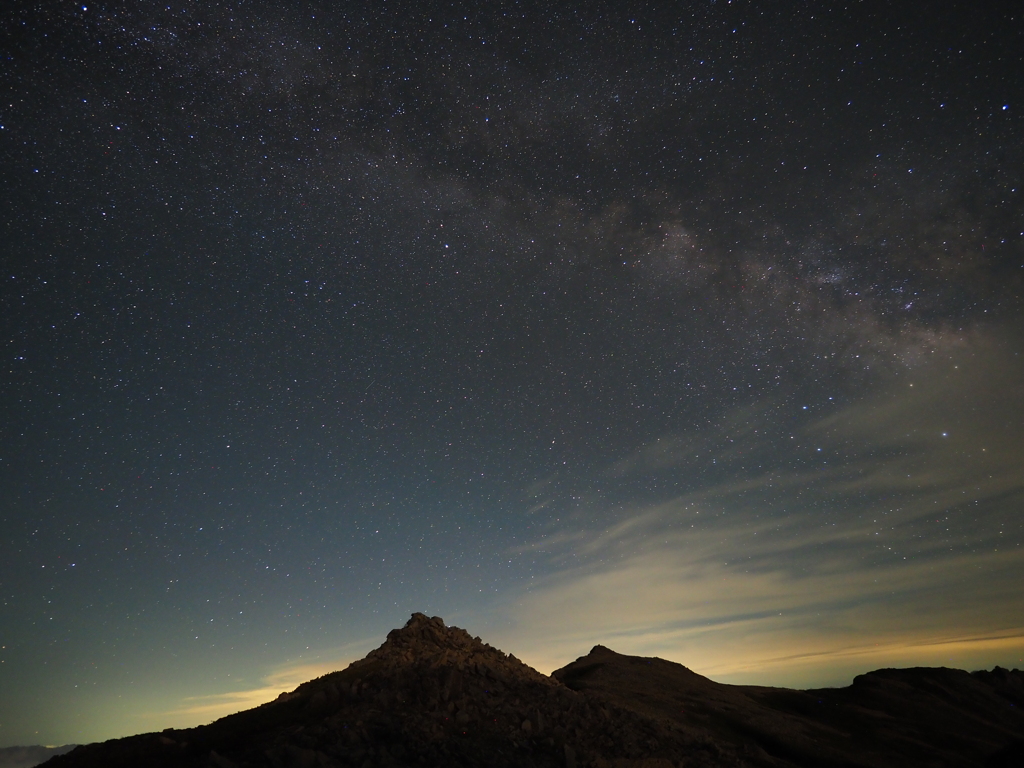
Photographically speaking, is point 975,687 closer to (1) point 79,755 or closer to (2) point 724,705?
(2) point 724,705

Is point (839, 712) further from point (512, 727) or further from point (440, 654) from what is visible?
point (512, 727)

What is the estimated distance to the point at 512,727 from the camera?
48.5ft

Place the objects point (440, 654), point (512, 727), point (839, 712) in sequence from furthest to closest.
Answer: point (839, 712) → point (440, 654) → point (512, 727)

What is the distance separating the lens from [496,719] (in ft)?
49.3

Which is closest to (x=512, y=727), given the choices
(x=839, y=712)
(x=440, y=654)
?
(x=440, y=654)

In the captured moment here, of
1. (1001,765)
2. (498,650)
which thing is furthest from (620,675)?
(1001,765)

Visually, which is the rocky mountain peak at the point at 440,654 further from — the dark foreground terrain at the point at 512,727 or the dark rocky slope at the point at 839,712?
the dark rocky slope at the point at 839,712

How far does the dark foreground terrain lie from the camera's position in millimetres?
12961

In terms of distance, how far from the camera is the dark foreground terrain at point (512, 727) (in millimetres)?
12961

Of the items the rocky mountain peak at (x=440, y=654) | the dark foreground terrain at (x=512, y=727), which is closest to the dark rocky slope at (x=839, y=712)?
the dark foreground terrain at (x=512, y=727)

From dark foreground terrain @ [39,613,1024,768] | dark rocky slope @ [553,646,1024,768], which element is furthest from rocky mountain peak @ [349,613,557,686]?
dark rocky slope @ [553,646,1024,768]

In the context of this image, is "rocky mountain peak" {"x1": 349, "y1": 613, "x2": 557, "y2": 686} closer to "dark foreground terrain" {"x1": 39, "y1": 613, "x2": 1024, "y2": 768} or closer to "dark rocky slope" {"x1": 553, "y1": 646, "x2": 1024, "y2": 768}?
"dark foreground terrain" {"x1": 39, "y1": 613, "x2": 1024, "y2": 768}

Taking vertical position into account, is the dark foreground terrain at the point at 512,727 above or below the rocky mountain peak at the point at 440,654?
below

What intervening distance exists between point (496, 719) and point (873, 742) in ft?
72.7
